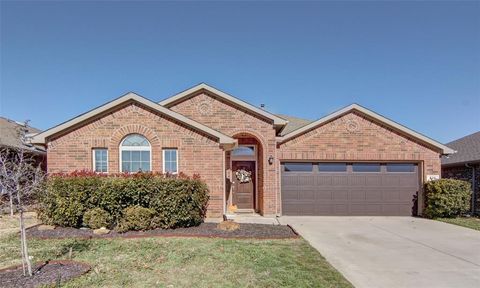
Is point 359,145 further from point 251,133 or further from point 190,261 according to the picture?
point 190,261

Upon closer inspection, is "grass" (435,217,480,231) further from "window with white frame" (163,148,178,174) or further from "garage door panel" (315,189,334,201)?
"window with white frame" (163,148,178,174)

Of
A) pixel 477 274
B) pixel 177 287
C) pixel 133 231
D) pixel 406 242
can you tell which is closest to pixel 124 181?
pixel 133 231

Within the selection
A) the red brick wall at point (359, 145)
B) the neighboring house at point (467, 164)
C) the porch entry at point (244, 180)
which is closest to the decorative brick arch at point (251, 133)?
the red brick wall at point (359, 145)

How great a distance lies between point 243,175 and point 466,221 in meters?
8.99

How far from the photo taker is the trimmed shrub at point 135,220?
9375 millimetres

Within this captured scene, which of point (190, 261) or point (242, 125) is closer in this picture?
point (190, 261)

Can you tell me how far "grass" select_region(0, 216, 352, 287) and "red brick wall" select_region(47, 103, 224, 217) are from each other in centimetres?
341

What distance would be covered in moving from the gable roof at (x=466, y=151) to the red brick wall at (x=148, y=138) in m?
11.6

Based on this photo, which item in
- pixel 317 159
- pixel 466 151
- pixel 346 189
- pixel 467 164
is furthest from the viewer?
pixel 466 151

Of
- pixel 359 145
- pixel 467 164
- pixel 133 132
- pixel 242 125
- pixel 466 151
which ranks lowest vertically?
pixel 467 164

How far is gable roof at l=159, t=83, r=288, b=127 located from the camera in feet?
43.5

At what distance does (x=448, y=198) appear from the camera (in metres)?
13.1

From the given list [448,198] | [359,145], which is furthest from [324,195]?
[448,198]

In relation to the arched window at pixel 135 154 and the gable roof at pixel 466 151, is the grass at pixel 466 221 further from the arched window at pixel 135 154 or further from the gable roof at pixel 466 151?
the arched window at pixel 135 154
